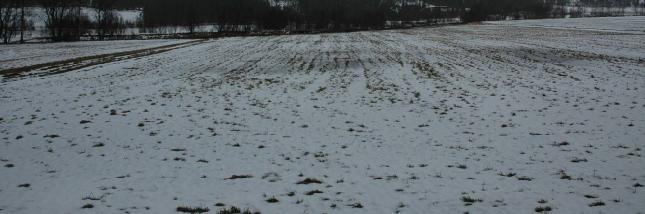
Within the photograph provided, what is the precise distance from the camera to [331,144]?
42.8 ft

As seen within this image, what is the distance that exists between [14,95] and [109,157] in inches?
546

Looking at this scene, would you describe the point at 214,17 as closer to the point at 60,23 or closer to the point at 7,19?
the point at 60,23

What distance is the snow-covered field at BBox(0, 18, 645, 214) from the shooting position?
8.73 metres

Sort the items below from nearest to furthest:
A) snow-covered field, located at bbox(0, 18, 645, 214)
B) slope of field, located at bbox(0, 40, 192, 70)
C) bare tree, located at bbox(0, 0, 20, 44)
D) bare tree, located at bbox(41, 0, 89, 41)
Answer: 1. snow-covered field, located at bbox(0, 18, 645, 214)
2. slope of field, located at bbox(0, 40, 192, 70)
3. bare tree, located at bbox(0, 0, 20, 44)
4. bare tree, located at bbox(41, 0, 89, 41)

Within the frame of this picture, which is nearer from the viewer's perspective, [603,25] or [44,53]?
[44,53]

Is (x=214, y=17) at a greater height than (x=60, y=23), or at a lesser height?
greater

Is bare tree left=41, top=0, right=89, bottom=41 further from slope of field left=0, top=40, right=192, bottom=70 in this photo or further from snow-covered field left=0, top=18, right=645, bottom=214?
snow-covered field left=0, top=18, right=645, bottom=214

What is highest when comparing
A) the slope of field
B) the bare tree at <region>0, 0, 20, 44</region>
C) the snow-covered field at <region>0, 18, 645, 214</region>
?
the bare tree at <region>0, 0, 20, 44</region>

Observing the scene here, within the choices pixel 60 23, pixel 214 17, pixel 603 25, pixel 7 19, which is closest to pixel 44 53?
pixel 7 19

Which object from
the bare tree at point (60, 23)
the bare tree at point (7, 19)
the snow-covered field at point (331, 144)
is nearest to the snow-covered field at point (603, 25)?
the snow-covered field at point (331, 144)

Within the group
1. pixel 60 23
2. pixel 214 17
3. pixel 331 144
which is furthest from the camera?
pixel 214 17

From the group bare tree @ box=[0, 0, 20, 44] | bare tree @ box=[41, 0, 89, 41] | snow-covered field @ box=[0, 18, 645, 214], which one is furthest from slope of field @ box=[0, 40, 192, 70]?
bare tree @ box=[41, 0, 89, 41]

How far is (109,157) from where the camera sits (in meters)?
11.9

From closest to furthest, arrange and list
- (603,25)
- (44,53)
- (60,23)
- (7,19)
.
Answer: (44,53) → (7,19) → (60,23) → (603,25)
